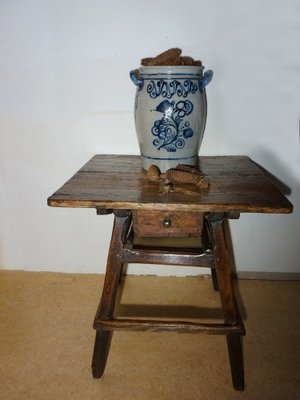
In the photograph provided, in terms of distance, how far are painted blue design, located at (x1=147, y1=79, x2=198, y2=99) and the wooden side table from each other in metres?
0.21

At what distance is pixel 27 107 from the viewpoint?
3.39 feet

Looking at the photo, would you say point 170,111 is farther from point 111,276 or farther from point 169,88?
point 111,276

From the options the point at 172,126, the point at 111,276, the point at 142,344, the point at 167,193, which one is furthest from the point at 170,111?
the point at 142,344

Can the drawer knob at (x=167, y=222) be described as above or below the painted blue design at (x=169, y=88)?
below

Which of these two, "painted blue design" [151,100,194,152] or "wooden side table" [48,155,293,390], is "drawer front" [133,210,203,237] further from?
"painted blue design" [151,100,194,152]

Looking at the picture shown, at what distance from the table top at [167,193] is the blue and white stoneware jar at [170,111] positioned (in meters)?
0.08

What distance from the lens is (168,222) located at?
2.41 feet

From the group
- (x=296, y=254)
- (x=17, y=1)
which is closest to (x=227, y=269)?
(x=296, y=254)

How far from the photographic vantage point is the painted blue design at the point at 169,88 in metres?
0.76

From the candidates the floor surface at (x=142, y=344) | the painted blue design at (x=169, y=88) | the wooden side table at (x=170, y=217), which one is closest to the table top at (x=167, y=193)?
the wooden side table at (x=170, y=217)

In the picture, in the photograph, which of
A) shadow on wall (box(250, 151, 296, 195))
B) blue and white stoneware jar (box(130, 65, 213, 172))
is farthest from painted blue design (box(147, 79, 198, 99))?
shadow on wall (box(250, 151, 296, 195))

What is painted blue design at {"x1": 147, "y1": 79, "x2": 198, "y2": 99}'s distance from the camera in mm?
762

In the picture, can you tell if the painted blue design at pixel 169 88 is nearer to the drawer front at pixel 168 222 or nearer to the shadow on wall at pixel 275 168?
the drawer front at pixel 168 222

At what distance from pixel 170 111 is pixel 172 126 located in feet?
0.12
